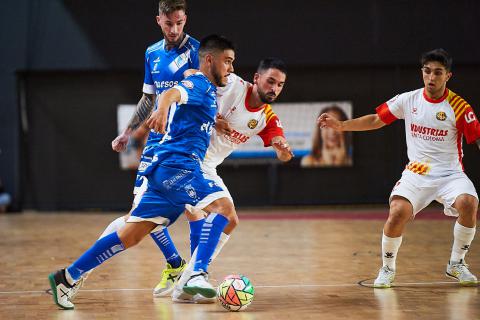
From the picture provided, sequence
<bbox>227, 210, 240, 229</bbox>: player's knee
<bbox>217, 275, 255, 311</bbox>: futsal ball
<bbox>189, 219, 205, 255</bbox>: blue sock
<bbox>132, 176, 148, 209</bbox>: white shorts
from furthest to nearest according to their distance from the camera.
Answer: <bbox>189, 219, 205, 255</bbox>: blue sock < <bbox>227, 210, 240, 229</bbox>: player's knee < <bbox>132, 176, 148, 209</bbox>: white shorts < <bbox>217, 275, 255, 311</bbox>: futsal ball

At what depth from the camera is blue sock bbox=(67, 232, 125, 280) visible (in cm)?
511

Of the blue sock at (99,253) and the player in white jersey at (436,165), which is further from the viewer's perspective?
the player in white jersey at (436,165)

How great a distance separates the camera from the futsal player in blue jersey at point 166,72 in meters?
5.76

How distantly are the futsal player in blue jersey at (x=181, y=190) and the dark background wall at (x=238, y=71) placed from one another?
356 inches

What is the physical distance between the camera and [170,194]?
5121 millimetres

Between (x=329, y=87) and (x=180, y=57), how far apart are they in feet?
28.6

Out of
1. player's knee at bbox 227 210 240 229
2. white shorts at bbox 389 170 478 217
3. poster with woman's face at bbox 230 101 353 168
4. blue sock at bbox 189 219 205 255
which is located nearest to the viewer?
player's knee at bbox 227 210 240 229

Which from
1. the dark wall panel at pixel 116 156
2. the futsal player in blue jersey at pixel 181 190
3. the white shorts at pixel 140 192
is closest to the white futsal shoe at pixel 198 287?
the futsal player in blue jersey at pixel 181 190

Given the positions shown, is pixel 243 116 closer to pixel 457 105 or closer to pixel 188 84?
pixel 188 84

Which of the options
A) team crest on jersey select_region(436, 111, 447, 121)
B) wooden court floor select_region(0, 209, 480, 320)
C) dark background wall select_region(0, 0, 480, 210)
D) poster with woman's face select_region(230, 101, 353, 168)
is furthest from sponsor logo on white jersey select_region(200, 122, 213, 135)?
dark background wall select_region(0, 0, 480, 210)

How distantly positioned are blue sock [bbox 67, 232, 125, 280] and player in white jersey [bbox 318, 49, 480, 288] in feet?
6.44

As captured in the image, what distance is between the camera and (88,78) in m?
14.5

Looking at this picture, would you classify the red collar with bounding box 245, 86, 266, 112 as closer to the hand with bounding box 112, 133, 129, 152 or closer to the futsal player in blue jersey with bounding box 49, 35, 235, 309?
the futsal player in blue jersey with bounding box 49, 35, 235, 309

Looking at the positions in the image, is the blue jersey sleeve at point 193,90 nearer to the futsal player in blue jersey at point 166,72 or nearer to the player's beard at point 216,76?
the player's beard at point 216,76
